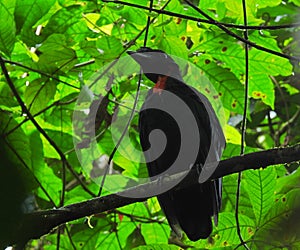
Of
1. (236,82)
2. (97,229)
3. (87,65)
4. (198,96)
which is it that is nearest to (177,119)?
(198,96)

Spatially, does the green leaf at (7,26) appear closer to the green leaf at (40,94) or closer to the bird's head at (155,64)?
the green leaf at (40,94)

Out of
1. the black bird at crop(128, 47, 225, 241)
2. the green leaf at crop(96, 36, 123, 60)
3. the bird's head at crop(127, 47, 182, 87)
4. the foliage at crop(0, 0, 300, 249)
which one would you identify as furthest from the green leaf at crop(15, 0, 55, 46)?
the black bird at crop(128, 47, 225, 241)

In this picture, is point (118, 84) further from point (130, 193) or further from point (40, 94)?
point (130, 193)

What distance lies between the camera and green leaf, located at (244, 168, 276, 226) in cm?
170

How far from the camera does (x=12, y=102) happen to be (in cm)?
217

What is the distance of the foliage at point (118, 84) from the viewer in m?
1.91

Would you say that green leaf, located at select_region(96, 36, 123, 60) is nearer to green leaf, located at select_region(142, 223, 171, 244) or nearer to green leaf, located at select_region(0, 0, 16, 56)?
green leaf, located at select_region(0, 0, 16, 56)

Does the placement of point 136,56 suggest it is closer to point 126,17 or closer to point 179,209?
point 126,17

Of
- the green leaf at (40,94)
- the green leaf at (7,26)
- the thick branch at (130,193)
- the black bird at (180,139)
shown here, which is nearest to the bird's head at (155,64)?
the black bird at (180,139)

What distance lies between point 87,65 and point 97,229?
2.45ft

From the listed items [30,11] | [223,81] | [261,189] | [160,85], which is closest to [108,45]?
[30,11]

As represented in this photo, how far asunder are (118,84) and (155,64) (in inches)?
7.2

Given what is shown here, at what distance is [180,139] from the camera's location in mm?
2299

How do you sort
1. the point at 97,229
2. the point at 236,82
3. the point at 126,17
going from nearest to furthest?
the point at 126,17 → the point at 236,82 → the point at 97,229
